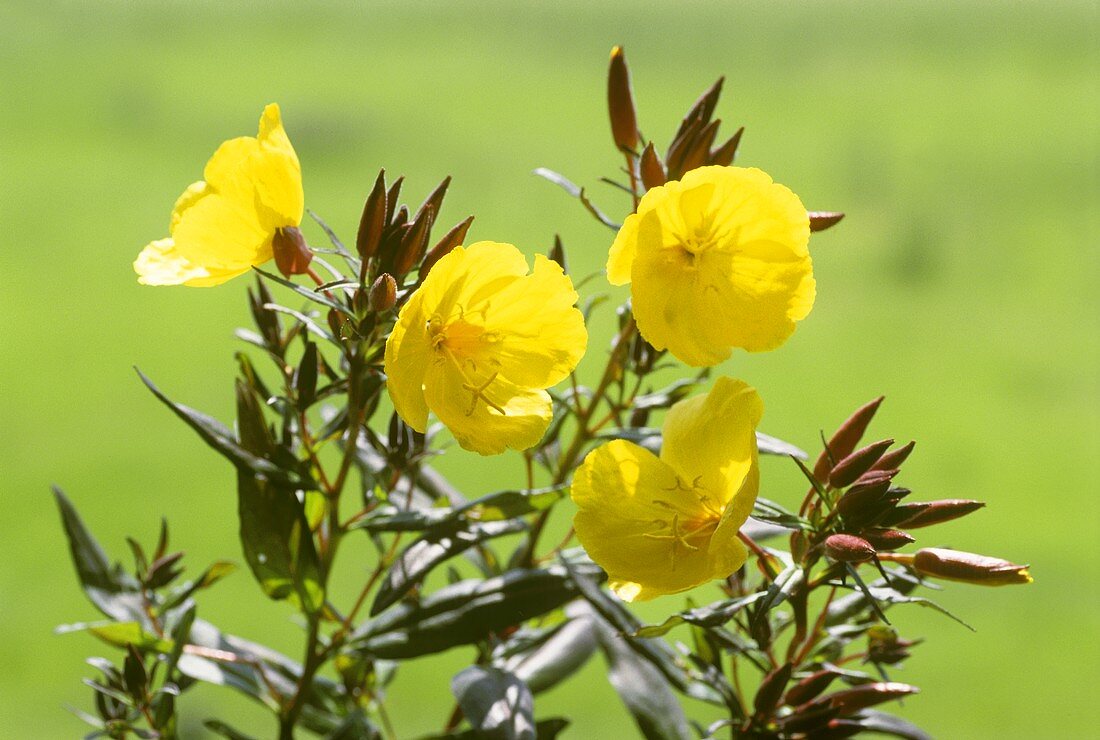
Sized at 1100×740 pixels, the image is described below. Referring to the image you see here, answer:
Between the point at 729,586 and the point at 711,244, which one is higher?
the point at 711,244

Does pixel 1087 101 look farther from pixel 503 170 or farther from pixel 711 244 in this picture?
pixel 711 244

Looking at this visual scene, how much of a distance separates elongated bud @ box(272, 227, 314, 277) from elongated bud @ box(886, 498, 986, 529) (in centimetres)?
37

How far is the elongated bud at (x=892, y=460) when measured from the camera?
0.64 m

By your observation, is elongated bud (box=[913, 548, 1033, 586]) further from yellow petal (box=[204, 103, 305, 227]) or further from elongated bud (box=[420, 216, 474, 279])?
yellow petal (box=[204, 103, 305, 227])

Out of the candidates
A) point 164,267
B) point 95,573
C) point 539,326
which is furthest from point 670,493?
point 95,573

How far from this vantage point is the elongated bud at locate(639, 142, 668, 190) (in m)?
0.70

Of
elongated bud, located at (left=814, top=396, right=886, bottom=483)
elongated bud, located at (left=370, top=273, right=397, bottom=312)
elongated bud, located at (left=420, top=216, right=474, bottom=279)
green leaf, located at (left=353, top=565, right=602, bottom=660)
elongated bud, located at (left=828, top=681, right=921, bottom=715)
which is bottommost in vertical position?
elongated bud, located at (left=828, top=681, right=921, bottom=715)

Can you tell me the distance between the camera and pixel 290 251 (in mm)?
695

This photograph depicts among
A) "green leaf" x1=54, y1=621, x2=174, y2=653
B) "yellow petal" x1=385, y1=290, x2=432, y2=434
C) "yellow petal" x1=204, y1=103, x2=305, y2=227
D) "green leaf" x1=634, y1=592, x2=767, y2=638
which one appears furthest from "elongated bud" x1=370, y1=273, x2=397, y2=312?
"green leaf" x1=54, y1=621, x2=174, y2=653

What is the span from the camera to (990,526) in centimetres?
310

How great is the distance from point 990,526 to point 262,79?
301cm

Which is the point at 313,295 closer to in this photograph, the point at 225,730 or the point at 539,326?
the point at 539,326

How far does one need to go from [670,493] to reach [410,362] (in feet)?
0.56

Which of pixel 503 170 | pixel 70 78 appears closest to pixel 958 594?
pixel 503 170
